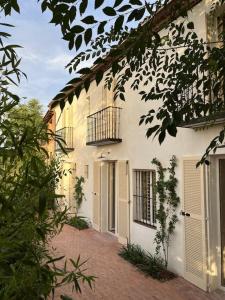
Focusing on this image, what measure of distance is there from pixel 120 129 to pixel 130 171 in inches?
56.7

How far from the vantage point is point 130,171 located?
10.1 m

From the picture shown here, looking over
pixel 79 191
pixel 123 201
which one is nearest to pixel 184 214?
pixel 123 201

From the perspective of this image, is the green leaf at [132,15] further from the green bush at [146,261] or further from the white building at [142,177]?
the green bush at [146,261]

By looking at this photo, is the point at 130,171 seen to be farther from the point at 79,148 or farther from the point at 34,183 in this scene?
the point at 34,183

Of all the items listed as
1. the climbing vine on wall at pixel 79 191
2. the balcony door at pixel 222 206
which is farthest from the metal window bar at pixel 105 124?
the balcony door at pixel 222 206

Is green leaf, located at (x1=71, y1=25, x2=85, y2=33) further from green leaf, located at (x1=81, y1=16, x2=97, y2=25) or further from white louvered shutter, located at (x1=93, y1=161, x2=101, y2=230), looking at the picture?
white louvered shutter, located at (x1=93, y1=161, x2=101, y2=230)

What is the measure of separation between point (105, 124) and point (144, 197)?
310 cm

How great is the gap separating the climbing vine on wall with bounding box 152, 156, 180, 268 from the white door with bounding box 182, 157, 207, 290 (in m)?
0.42

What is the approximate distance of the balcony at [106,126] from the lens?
1089 centimetres

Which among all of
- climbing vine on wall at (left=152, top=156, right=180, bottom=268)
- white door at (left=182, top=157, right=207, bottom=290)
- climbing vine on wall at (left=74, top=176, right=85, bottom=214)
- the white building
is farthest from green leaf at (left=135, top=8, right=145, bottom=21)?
climbing vine on wall at (left=74, top=176, right=85, bottom=214)

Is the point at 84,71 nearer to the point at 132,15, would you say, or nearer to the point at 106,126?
the point at 132,15

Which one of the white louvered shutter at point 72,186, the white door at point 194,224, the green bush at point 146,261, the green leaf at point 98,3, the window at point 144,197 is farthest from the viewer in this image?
the white louvered shutter at point 72,186

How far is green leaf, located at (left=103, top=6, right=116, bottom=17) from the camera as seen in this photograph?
1.67m

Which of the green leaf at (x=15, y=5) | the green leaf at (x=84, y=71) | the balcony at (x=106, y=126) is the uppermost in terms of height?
the balcony at (x=106, y=126)
